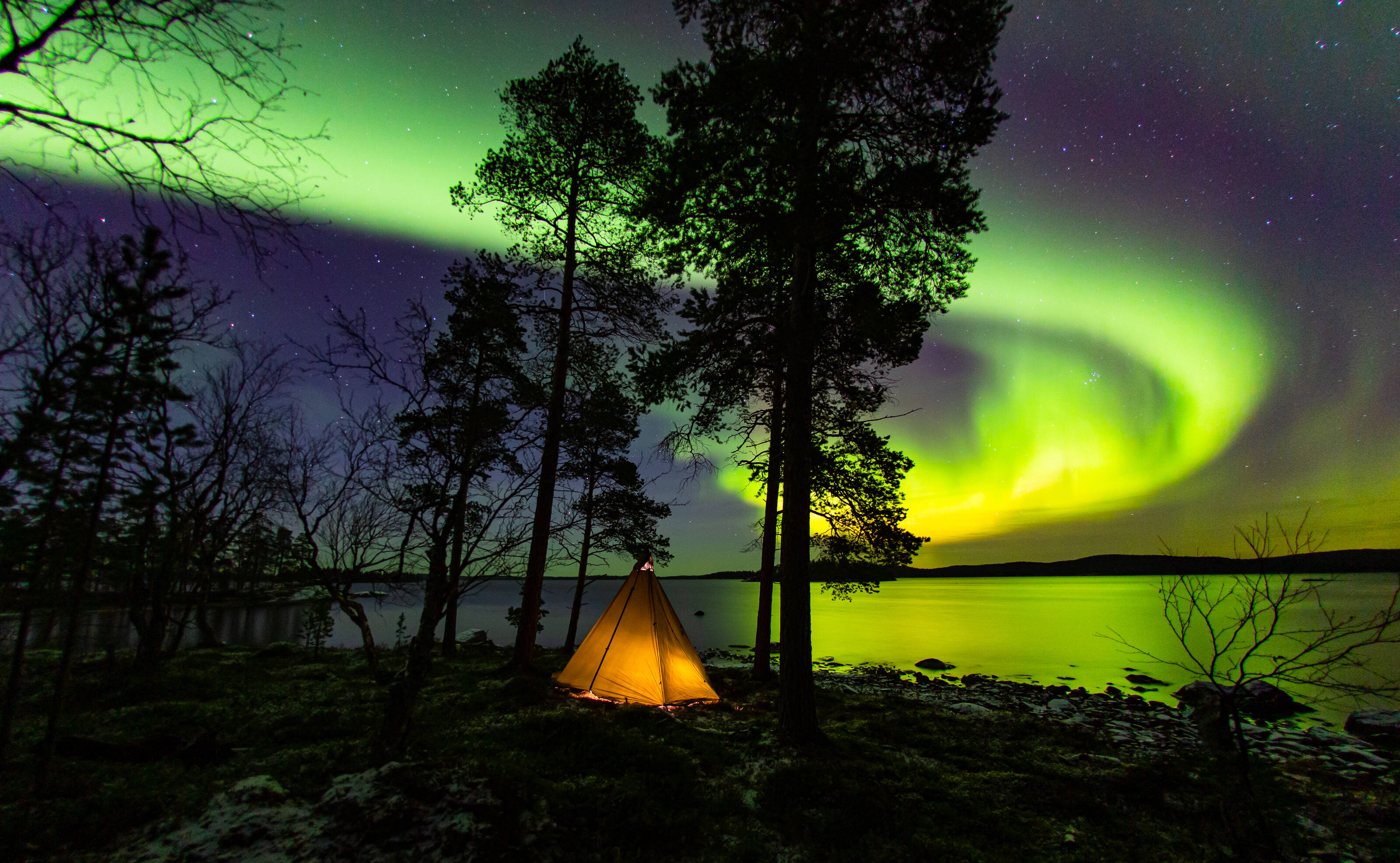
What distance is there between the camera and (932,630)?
4491cm

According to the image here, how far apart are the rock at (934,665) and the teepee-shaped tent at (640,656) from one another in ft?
60.8

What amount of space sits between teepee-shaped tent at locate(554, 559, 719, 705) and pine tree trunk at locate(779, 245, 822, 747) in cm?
364

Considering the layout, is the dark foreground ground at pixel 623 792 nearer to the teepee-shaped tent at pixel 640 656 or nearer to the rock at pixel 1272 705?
the teepee-shaped tent at pixel 640 656

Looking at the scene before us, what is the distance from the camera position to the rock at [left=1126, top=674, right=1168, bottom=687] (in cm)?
2070

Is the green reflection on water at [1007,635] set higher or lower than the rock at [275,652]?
lower

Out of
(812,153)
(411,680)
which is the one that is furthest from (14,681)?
(812,153)

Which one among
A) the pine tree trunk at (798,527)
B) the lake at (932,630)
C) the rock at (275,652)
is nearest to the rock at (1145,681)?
the lake at (932,630)

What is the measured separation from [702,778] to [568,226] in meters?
10.1

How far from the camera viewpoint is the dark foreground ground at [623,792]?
13.4 feet

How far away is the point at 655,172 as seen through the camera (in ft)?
23.9

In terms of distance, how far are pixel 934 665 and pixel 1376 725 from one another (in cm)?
1452

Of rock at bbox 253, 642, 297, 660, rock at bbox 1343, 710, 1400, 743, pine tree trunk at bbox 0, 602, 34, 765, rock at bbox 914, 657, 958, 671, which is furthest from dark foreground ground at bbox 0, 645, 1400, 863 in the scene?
rock at bbox 914, 657, 958, 671

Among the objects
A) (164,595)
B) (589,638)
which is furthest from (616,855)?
(164,595)

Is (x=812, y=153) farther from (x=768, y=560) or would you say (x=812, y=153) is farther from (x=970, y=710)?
(x=970, y=710)
